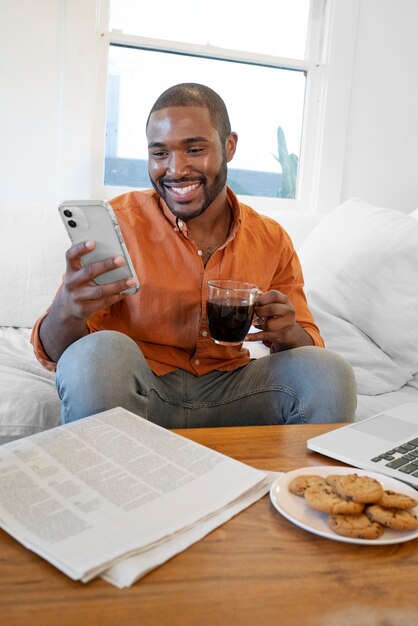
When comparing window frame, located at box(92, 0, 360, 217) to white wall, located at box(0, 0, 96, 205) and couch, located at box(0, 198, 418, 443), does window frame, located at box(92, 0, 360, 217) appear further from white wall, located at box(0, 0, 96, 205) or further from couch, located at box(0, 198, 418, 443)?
couch, located at box(0, 198, 418, 443)

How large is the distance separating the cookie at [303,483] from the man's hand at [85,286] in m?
0.51

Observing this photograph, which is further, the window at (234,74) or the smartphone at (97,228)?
the window at (234,74)

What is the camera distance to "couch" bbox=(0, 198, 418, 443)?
1.79 meters

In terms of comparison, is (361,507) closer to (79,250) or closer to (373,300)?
(79,250)

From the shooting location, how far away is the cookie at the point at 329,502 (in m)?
0.75

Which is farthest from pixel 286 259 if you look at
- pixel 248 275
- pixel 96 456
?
pixel 96 456

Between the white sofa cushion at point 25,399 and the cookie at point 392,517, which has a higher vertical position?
the cookie at point 392,517

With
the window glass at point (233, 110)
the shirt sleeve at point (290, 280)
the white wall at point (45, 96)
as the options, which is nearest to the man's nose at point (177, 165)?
the shirt sleeve at point (290, 280)

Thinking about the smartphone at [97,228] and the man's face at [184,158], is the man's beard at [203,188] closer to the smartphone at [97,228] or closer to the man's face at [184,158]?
the man's face at [184,158]

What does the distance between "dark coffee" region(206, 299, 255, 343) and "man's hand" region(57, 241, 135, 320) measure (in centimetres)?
16

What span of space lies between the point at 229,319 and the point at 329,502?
0.50 m

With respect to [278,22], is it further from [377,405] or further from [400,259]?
[377,405]

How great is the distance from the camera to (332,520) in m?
0.75

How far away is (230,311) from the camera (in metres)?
1.19
